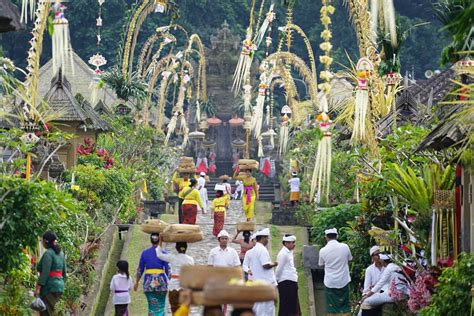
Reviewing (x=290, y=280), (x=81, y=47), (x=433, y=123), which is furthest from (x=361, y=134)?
(x=81, y=47)

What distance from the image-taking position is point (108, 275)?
27.5 metres

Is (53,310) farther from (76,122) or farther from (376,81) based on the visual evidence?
(76,122)

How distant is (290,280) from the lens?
22.7m

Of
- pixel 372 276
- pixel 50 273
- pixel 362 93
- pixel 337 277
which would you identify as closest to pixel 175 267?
pixel 50 273

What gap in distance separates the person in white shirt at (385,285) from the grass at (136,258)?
4.09 m

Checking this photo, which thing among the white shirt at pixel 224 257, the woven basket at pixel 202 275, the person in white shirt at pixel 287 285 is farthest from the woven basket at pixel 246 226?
the woven basket at pixel 202 275

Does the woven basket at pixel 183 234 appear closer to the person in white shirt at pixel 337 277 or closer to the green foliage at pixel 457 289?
the person in white shirt at pixel 337 277

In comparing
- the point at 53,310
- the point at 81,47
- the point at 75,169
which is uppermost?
the point at 81,47

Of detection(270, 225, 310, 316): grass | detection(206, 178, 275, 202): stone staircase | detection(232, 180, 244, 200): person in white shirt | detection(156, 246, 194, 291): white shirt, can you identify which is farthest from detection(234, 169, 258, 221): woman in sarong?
detection(206, 178, 275, 202): stone staircase

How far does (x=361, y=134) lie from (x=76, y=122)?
431 inches

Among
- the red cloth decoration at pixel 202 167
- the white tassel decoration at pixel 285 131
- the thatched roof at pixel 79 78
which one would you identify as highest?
the thatched roof at pixel 79 78

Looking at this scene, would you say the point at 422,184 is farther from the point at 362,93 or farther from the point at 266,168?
the point at 266,168

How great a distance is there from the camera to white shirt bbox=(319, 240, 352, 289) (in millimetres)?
23078

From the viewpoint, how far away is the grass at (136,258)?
24923 millimetres
